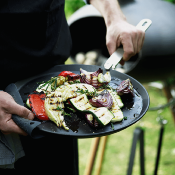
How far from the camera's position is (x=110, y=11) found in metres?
1.75

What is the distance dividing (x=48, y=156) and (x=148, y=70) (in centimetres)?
132

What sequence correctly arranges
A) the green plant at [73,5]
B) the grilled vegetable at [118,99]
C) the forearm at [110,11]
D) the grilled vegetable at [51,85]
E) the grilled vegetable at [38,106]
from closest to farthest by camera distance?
the grilled vegetable at [38,106] < the grilled vegetable at [118,99] < the grilled vegetable at [51,85] < the forearm at [110,11] < the green plant at [73,5]

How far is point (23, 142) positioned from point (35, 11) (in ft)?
3.01

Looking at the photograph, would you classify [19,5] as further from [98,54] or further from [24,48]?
[98,54]

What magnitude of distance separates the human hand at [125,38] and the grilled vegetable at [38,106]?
70 cm

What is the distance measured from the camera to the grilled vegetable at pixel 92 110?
1092 mm

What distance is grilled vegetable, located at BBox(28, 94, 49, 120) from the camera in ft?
3.87

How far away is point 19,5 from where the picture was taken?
133cm

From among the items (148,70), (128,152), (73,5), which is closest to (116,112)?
(148,70)

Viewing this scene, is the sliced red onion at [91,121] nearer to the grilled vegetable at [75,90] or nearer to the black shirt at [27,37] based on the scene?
the grilled vegetable at [75,90]

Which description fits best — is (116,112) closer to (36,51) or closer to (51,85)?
(51,85)

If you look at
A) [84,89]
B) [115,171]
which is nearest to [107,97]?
[84,89]

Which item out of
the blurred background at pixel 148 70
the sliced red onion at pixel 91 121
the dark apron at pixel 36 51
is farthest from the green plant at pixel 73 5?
the sliced red onion at pixel 91 121

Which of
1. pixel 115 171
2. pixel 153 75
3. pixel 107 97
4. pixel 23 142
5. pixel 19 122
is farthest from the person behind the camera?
pixel 115 171
